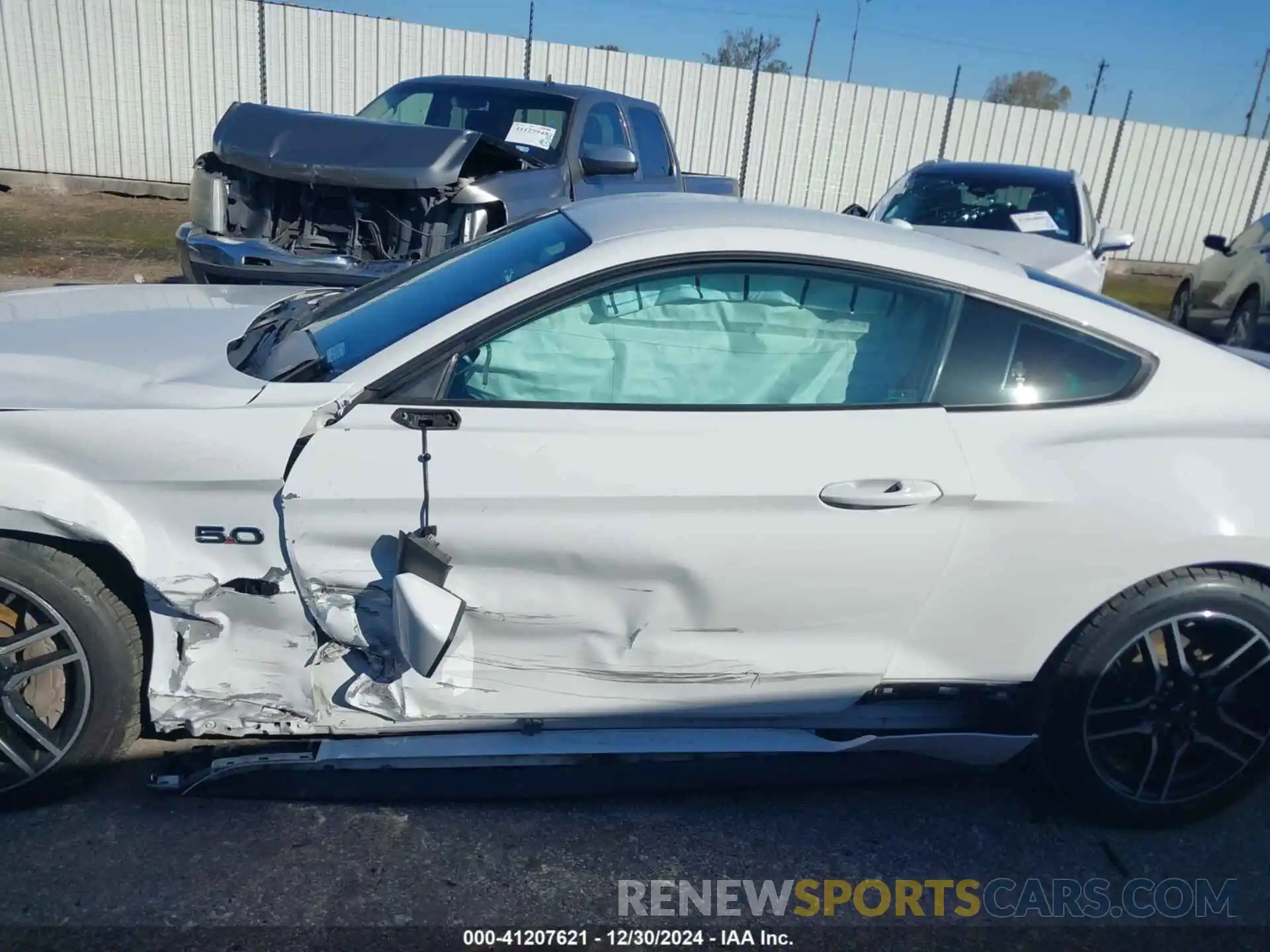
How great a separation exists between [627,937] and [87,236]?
11126 millimetres

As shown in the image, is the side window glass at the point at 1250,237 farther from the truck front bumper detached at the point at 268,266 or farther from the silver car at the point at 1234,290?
the truck front bumper detached at the point at 268,266

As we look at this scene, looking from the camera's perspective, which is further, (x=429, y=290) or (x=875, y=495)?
(x=429, y=290)

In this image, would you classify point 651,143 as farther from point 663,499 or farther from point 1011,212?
point 663,499

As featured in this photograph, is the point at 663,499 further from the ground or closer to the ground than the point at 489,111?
closer to the ground

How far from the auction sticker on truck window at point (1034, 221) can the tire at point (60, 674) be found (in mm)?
6665

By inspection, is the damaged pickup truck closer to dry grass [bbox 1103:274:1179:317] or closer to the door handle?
the door handle

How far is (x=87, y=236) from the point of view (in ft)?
35.9

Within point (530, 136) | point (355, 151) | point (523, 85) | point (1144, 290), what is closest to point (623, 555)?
point (355, 151)

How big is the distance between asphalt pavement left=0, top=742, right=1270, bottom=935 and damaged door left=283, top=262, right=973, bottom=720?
14.3 inches

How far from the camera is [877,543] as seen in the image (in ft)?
8.12

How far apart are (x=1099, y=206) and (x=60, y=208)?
53.8 feet

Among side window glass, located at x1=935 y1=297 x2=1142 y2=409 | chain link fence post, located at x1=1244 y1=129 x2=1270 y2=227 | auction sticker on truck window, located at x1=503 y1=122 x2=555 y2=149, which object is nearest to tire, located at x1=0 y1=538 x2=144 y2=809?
side window glass, located at x1=935 y1=297 x2=1142 y2=409

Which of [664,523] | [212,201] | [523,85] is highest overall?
[523,85]

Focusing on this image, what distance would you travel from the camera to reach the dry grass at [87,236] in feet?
30.4
